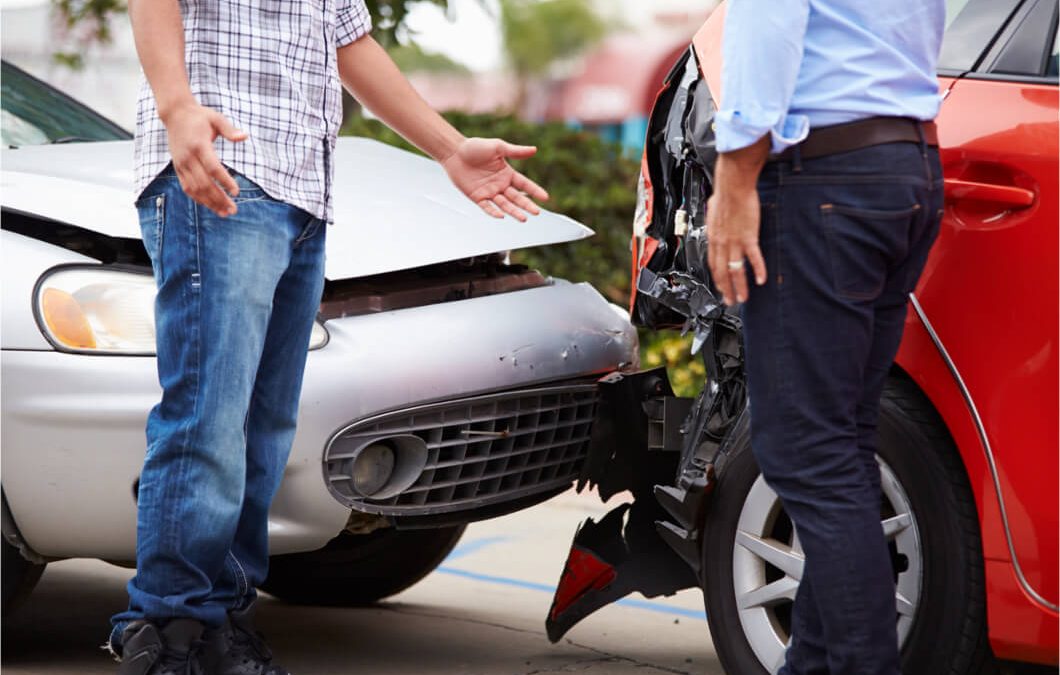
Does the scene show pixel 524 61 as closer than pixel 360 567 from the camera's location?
No

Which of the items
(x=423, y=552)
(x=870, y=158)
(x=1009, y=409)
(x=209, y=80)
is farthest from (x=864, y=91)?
(x=423, y=552)

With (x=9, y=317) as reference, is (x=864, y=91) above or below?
above

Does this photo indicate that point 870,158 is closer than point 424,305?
Yes

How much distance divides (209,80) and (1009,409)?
149 centimetres

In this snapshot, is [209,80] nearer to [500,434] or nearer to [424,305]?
[424,305]

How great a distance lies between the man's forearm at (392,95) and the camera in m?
2.98

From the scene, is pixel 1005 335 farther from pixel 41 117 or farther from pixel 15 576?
pixel 41 117

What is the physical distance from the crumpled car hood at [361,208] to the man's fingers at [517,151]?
1.31 feet

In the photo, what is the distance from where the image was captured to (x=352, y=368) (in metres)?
3.00

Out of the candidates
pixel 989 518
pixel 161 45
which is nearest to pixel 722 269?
pixel 989 518

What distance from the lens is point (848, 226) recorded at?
A: 7.04ft

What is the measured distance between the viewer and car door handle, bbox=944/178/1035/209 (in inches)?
96.3

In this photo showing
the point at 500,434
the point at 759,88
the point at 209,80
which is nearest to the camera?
the point at 759,88

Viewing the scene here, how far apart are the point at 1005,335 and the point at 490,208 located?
1.03 metres
